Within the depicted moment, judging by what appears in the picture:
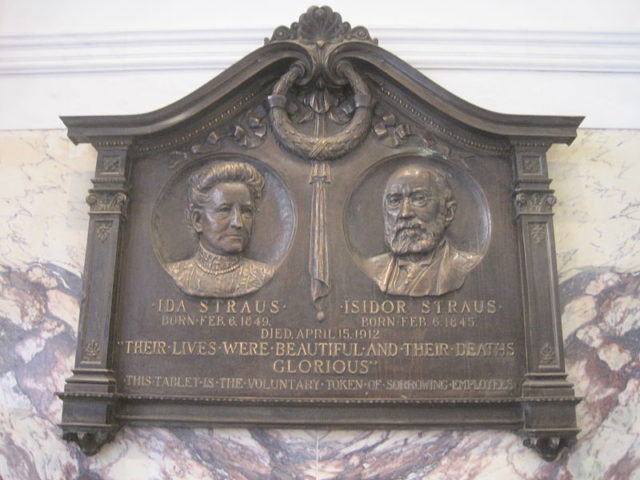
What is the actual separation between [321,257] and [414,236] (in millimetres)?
551

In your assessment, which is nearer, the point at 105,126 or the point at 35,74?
the point at 105,126

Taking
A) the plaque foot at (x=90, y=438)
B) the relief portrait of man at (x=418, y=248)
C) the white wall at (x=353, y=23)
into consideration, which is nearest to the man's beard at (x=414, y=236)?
the relief portrait of man at (x=418, y=248)

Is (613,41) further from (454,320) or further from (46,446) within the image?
(46,446)

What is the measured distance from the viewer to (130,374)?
3.74 metres

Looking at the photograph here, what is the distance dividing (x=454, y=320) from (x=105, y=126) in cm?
234

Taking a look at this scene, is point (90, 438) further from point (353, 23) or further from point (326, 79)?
point (353, 23)

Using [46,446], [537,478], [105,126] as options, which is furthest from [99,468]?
[537,478]

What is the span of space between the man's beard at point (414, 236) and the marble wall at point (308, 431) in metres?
0.83

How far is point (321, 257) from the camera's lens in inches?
151

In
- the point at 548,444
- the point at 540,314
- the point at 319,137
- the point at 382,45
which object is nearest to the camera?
the point at 548,444

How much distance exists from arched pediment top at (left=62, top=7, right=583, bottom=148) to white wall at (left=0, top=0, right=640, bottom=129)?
0.47 meters

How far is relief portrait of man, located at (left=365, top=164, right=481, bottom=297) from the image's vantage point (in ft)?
12.5

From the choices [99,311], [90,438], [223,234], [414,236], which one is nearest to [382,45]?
[414,236]

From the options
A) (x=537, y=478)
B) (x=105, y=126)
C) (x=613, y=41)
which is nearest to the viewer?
(x=537, y=478)
